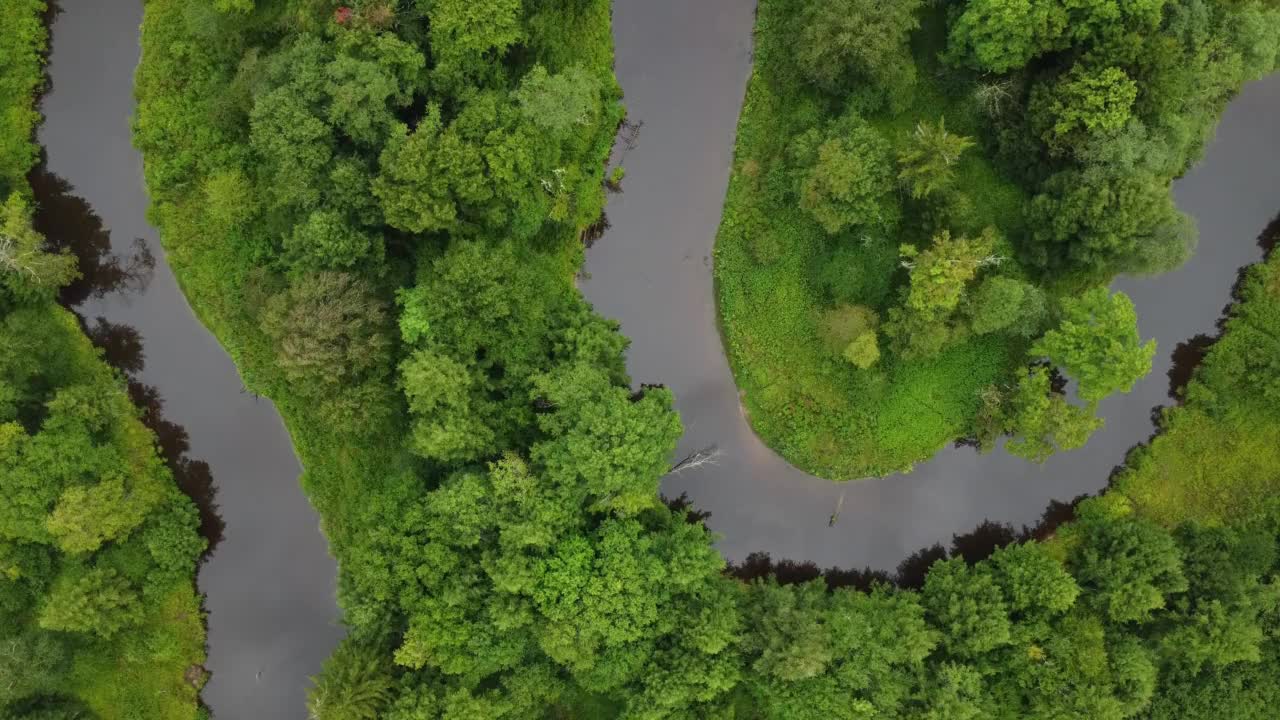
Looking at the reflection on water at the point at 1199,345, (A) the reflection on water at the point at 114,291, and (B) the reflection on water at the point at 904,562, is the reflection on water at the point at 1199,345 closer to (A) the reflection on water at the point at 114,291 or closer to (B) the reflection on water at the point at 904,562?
(B) the reflection on water at the point at 904,562

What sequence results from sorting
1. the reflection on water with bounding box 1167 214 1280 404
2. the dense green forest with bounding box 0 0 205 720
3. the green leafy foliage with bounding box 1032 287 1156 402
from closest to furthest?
the green leafy foliage with bounding box 1032 287 1156 402 < the dense green forest with bounding box 0 0 205 720 < the reflection on water with bounding box 1167 214 1280 404

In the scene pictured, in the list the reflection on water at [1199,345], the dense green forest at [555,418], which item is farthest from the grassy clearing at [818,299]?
the reflection on water at [1199,345]

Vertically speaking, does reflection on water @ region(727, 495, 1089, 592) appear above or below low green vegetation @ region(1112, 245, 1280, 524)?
below

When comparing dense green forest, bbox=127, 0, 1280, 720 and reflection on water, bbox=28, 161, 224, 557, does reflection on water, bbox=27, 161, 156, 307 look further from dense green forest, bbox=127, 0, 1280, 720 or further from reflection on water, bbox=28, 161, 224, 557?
dense green forest, bbox=127, 0, 1280, 720

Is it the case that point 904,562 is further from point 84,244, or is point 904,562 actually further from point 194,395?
point 84,244

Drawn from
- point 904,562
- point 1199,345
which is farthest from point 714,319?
point 1199,345

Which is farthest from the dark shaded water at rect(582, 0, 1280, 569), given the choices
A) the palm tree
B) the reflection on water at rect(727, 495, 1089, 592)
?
the palm tree

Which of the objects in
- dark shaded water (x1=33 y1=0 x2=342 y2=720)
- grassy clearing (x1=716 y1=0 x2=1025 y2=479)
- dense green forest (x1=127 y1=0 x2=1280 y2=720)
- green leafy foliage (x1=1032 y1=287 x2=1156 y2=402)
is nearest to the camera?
dense green forest (x1=127 y1=0 x2=1280 y2=720)
